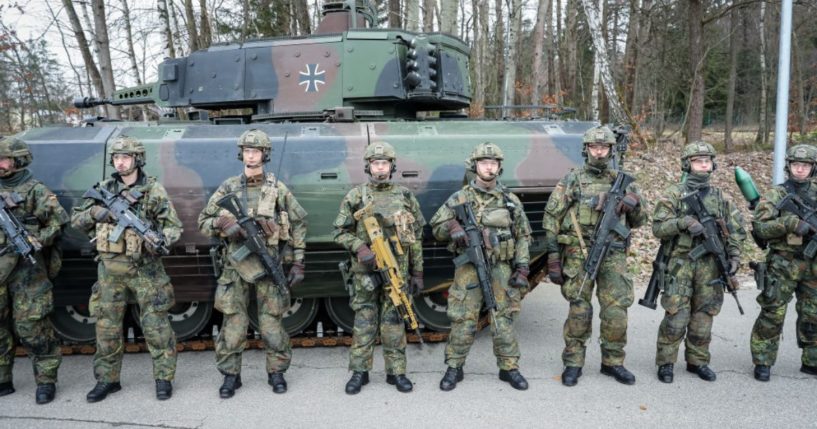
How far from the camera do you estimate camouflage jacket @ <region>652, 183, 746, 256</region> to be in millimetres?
4652

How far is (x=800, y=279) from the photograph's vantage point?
4.77 metres

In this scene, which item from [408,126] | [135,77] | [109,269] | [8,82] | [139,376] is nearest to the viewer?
[109,269]

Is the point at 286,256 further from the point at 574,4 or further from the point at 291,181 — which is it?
the point at 574,4

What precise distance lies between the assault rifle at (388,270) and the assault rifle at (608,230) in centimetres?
148

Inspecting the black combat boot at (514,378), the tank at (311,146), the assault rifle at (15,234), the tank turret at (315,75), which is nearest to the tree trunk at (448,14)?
the tank at (311,146)

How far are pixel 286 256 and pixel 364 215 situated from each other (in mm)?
750

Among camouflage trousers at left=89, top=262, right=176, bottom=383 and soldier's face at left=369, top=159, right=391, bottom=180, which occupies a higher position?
soldier's face at left=369, top=159, right=391, bottom=180

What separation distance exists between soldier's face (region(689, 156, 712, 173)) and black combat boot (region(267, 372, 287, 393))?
3.81m

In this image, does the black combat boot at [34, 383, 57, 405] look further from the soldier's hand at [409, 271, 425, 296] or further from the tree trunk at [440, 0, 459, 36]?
the tree trunk at [440, 0, 459, 36]

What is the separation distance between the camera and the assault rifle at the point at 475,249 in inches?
179

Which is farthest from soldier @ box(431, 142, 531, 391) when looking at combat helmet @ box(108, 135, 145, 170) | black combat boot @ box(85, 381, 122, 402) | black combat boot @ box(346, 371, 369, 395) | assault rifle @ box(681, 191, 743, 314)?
black combat boot @ box(85, 381, 122, 402)

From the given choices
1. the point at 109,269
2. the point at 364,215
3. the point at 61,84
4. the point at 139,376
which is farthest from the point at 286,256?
the point at 61,84

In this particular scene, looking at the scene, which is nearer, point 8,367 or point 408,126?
point 8,367

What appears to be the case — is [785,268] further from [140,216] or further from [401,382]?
[140,216]
